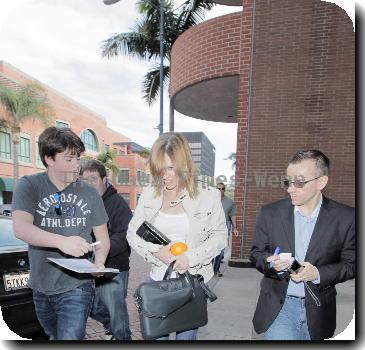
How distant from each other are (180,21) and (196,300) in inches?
431

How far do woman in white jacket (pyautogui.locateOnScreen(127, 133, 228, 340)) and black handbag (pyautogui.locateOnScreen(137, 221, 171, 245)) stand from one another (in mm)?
38

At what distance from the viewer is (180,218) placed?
7.18 ft

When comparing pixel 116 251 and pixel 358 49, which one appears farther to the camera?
pixel 358 49

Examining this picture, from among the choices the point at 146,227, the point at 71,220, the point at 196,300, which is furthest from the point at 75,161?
the point at 196,300

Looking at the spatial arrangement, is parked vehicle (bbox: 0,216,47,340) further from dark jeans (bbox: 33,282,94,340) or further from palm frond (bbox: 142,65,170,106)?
palm frond (bbox: 142,65,170,106)

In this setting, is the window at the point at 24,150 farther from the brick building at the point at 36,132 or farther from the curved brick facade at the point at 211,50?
the curved brick facade at the point at 211,50

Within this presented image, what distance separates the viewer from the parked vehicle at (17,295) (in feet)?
9.05

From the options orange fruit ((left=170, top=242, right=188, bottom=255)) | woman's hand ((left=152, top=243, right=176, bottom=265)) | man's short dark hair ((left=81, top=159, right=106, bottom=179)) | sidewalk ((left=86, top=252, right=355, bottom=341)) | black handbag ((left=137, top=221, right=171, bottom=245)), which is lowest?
sidewalk ((left=86, top=252, right=355, bottom=341))

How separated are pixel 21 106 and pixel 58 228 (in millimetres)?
18217

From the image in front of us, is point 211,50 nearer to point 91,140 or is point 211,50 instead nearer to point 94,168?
point 94,168

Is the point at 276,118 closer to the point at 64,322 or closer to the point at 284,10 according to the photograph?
the point at 284,10

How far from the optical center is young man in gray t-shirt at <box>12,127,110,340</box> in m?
2.00

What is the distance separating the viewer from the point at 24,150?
19875 millimetres

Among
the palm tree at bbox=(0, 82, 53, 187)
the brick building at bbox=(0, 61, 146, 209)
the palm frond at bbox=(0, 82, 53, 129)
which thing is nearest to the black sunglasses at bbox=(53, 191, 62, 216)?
the brick building at bbox=(0, 61, 146, 209)
